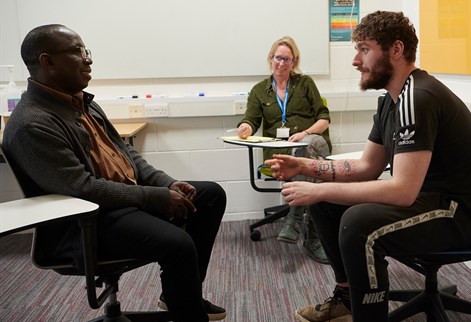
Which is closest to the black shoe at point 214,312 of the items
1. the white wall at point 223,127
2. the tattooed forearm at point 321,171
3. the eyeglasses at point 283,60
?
the tattooed forearm at point 321,171

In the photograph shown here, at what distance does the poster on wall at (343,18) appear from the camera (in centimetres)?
369

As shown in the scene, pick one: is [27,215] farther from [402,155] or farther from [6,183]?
[6,183]

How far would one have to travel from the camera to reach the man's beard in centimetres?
182

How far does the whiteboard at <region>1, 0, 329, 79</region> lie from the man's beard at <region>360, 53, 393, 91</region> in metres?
1.90

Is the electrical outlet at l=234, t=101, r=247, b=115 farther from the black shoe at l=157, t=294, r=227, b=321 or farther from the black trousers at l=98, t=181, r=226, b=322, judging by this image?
the black trousers at l=98, t=181, r=226, b=322

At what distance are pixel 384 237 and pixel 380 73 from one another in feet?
1.94

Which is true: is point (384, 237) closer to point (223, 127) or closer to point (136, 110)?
point (223, 127)

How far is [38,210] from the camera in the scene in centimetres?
154

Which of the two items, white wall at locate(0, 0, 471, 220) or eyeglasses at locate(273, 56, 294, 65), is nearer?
eyeglasses at locate(273, 56, 294, 65)

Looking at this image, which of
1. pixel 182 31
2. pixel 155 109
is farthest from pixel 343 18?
pixel 155 109

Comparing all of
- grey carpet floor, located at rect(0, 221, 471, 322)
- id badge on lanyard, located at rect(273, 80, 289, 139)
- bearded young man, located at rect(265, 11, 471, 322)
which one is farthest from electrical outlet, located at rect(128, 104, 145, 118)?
bearded young man, located at rect(265, 11, 471, 322)

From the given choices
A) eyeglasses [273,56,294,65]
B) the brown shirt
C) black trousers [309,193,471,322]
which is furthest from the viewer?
eyeglasses [273,56,294,65]

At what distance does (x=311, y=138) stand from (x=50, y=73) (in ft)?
5.85

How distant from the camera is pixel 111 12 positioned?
355 cm
